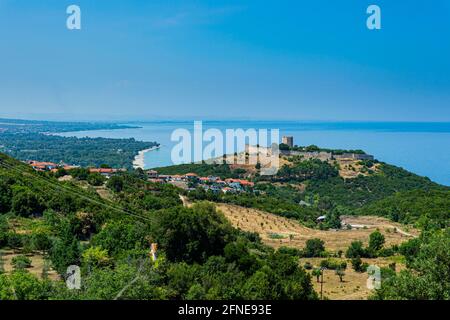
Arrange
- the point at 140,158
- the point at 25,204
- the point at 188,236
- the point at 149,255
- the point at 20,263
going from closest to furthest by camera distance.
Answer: the point at 20,263 → the point at 149,255 → the point at 188,236 → the point at 25,204 → the point at 140,158

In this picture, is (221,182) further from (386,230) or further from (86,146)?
(86,146)

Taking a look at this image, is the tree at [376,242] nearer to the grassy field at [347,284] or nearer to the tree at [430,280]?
the grassy field at [347,284]

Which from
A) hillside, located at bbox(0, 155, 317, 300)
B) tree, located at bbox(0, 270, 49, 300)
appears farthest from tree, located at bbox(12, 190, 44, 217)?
tree, located at bbox(0, 270, 49, 300)

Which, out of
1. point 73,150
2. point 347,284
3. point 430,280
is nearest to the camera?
point 430,280

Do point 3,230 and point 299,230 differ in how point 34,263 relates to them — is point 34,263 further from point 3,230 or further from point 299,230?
point 299,230

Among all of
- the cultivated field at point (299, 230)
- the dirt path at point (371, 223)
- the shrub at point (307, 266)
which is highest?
the shrub at point (307, 266)

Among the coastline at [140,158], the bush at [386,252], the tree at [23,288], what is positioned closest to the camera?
the tree at [23,288]

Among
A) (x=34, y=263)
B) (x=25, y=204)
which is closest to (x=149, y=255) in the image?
(x=34, y=263)

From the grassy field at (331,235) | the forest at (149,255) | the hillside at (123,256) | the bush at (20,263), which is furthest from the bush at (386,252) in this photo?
the bush at (20,263)

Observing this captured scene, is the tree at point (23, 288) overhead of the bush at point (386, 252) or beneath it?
overhead
